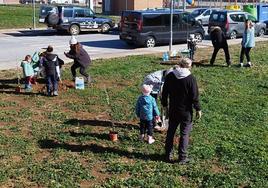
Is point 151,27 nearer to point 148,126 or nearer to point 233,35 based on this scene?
point 233,35

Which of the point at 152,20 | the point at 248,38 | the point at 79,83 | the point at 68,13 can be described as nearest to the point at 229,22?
the point at 152,20

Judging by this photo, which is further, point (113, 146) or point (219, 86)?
point (219, 86)

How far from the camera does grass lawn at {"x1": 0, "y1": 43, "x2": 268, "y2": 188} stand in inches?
298

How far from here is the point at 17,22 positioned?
35438mm

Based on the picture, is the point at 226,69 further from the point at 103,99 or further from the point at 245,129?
the point at 245,129

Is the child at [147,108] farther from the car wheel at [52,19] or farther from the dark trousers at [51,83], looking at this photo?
the car wheel at [52,19]

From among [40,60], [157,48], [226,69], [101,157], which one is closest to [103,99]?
[40,60]

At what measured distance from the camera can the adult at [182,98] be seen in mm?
7781

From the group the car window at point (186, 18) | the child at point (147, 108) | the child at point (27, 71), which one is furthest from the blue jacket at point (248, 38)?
the child at point (147, 108)

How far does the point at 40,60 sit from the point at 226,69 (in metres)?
6.69

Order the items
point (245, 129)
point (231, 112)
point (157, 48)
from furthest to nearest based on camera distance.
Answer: point (157, 48) → point (231, 112) → point (245, 129)

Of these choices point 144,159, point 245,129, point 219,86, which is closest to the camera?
point 144,159

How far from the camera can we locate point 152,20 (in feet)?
78.6

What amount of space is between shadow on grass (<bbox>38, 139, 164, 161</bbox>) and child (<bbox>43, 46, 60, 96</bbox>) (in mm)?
3653
